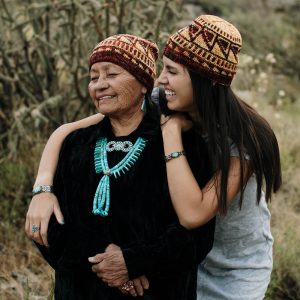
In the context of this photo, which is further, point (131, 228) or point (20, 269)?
point (20, 269)

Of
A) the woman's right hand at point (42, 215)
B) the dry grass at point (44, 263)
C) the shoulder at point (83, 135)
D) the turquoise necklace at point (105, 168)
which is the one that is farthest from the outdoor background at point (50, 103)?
the turquoise necklace at point (105, 168)

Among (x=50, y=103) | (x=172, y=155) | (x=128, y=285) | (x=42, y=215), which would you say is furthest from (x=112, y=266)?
(x=50, y=103)

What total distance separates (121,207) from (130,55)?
562 mm

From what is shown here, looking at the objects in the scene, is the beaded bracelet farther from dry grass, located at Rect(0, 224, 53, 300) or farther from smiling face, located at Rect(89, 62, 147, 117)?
dry grass, located at Rect(0, 224, 53, 300)

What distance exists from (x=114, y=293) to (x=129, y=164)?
483mm

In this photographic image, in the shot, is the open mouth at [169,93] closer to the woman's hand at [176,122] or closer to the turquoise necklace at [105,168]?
the woman's hand at [176,122]

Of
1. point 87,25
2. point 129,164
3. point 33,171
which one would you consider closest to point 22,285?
point 33,171

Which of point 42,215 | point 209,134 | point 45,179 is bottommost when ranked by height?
point 42,215

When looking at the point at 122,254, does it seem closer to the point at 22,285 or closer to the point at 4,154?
the point at 22,285

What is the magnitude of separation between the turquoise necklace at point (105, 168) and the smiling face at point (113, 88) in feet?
0.47

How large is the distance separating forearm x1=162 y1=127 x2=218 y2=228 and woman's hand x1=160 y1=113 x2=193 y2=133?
0.09 m

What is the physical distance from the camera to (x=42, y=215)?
2.41 metres

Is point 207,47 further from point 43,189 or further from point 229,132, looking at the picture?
point 43,189

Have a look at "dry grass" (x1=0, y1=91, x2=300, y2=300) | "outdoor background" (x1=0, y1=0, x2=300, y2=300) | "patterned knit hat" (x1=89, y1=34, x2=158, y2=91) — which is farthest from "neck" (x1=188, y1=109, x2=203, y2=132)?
"outdoor background" (x1=0, y1=0, x2=300, y2=300)
